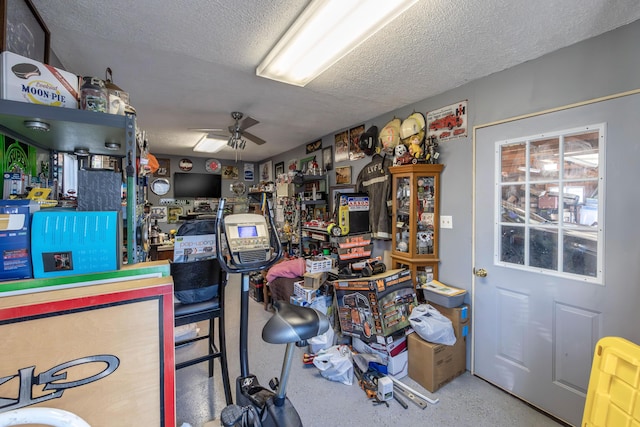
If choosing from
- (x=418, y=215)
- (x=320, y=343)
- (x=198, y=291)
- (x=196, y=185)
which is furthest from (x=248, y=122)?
(x=196, y=185)

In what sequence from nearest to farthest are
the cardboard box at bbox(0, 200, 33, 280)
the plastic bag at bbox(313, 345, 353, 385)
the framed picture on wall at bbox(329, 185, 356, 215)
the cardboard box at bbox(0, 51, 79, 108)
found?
the cardboard box at bbox(0, 200, 33, 280), the cardboard box at bbox(0, 51, 79, 108), the plastic bag at bbox(313, 345, 353, 385), the framed picture on wall at bbox(329, 185, 356, 215)

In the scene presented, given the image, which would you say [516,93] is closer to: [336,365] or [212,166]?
[336,365]

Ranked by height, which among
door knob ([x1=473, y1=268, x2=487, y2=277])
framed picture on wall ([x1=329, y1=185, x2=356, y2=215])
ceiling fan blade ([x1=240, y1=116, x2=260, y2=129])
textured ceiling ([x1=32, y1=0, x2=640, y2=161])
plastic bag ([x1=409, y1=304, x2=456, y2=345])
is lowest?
plastic bag ([x1=409, y1=304, x2=456, y2=345])

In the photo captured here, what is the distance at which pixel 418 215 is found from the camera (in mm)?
2871

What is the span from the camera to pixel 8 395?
0.76m

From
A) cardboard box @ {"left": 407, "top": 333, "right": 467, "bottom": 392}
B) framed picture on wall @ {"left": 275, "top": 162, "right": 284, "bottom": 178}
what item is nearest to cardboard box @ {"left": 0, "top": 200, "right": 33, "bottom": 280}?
cardboard box @ {"left": 407, "top": 333, "right": 467, "bottom": 392}

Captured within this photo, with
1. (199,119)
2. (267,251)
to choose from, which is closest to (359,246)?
(267,251)

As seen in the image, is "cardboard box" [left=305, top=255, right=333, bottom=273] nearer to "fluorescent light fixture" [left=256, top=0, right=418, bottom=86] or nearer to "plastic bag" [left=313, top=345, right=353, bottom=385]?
"plastic bag" [left=313, top=345, right=353, bottom=385]

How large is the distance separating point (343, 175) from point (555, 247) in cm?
261

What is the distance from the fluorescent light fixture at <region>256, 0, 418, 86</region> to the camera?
1.42 meters

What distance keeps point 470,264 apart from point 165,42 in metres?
2.96

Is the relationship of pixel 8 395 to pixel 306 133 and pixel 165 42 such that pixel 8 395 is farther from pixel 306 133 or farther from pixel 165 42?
pixel 306 133

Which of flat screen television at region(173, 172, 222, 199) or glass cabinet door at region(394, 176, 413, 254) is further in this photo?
flat screen television at region(173, 172, 222, 199)

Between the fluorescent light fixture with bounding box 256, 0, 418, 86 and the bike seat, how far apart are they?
1540 mm
